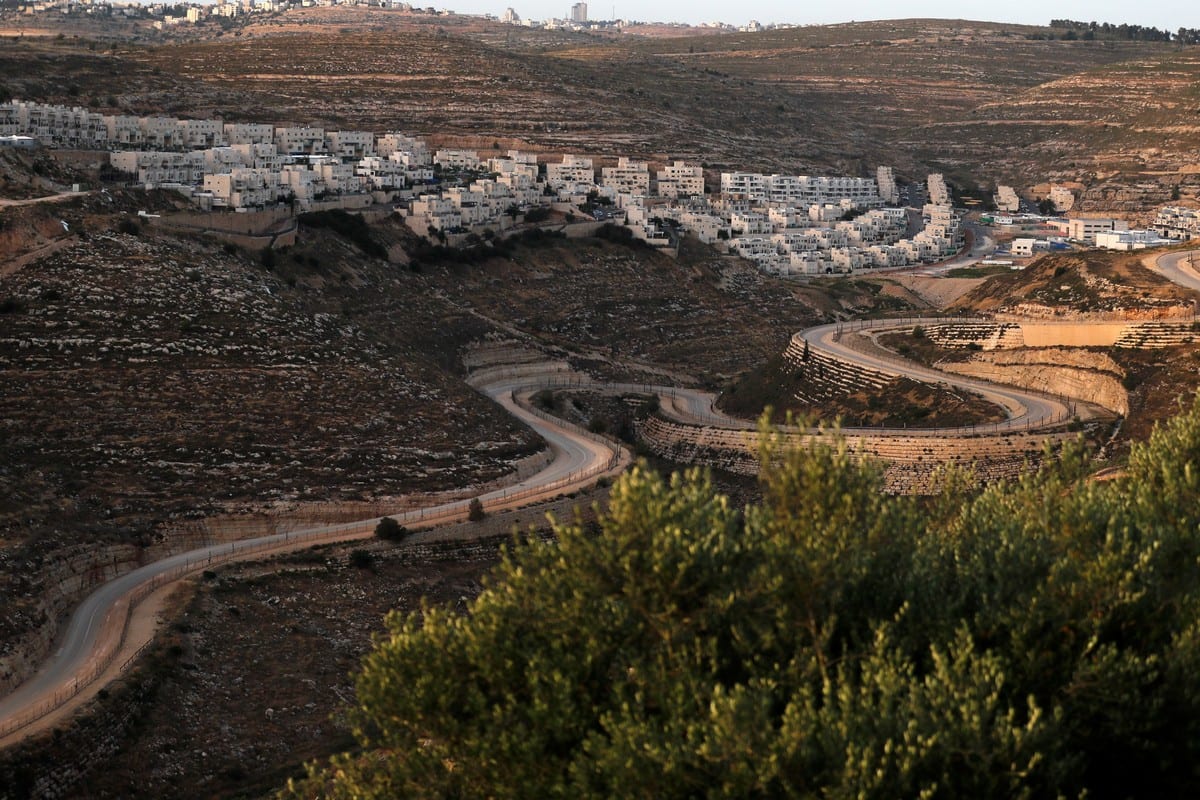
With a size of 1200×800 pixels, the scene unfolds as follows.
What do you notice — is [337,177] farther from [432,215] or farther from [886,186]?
[886,186]

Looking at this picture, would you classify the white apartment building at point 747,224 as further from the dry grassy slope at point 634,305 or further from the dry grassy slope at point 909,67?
the dry grassy slope at point 909,67

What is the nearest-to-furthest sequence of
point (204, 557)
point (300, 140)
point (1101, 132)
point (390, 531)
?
point (204, 557)
point (390, 531)
point (300, 140)
point (1101, 132)

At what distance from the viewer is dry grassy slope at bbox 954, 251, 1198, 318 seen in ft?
174


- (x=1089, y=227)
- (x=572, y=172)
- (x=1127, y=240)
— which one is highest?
(x=572, y=172)

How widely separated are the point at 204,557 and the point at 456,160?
58313 millimetres

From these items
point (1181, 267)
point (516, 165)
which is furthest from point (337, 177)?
point (1181, 267)

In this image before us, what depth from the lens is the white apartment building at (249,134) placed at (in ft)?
273

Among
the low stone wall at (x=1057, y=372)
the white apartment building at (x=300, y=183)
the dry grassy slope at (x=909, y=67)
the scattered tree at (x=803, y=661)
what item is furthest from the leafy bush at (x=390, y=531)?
the dry grassy slope at (x=909, y=67)

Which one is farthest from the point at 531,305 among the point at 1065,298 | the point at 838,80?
the point at 838,80

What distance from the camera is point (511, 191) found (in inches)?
3108

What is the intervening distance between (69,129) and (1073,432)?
152 feet

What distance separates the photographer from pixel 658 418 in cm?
5384

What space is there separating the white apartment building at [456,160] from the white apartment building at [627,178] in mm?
7584

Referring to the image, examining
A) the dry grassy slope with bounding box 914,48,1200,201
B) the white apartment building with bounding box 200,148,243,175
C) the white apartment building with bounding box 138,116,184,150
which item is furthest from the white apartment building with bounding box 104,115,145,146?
the dry grassy slope with bounding box 914,48,1200,201
